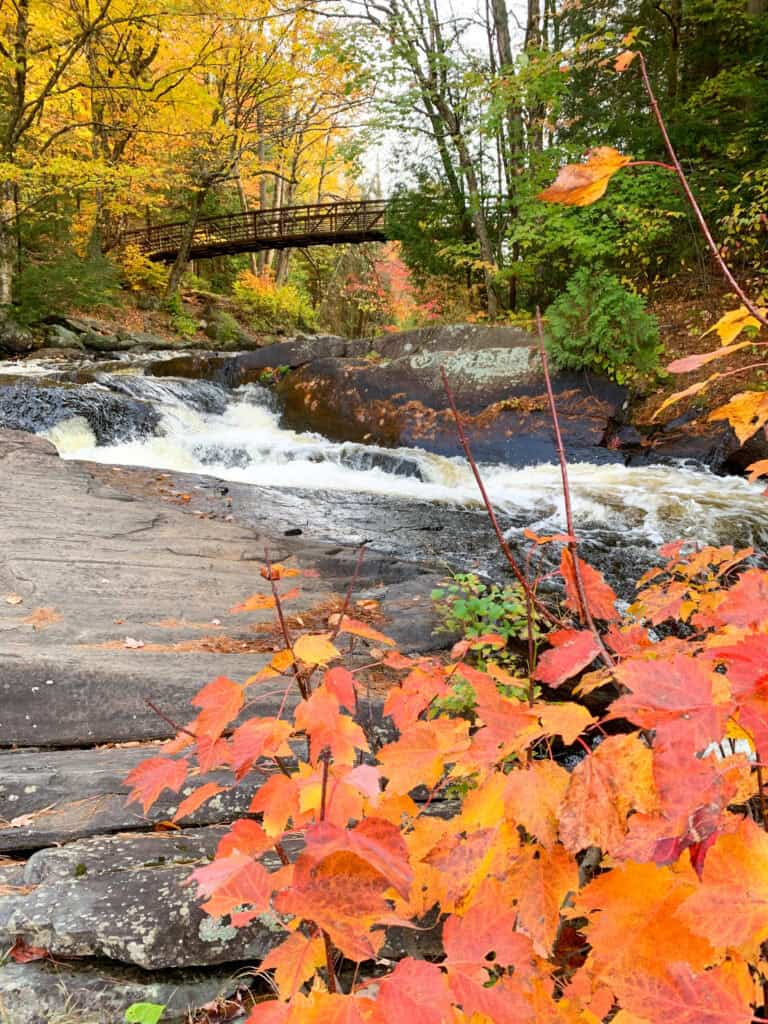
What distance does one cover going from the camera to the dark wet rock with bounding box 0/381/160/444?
30.4ft

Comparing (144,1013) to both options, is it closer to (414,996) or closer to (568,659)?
(414,996)

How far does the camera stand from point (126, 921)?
1.48 meters

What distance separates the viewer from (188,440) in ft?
32.7

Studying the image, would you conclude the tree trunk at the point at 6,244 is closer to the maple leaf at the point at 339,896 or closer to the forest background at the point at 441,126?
the forest background at the point at 441,126

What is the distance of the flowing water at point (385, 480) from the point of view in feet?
21.0

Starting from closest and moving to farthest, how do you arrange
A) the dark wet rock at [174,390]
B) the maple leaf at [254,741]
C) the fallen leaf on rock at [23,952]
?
1. the maple leaf at [254,741]
2. the fallen leaf on rock at [23,952]
3. the dark wet rock at [174,390]

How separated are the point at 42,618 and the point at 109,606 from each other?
1.27ft

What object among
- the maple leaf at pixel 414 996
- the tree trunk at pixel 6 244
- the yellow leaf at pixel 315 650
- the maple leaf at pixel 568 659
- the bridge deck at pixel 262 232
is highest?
the bridge deck at pixel 262 232

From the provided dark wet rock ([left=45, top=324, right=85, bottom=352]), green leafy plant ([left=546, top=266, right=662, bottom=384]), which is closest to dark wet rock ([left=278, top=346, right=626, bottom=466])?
green leafy plant ([left=546, top=266, right=662, bottom=384])

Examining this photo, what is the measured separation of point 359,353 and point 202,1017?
11.0 meters

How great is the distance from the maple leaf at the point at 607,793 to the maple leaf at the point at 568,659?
0.09m

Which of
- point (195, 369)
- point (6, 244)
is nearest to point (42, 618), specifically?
point (195, 369)

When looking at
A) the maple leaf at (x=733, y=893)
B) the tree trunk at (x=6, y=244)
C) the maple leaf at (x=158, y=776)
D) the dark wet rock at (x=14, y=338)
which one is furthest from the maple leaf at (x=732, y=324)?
the tree trunk at (x=6, y=244)

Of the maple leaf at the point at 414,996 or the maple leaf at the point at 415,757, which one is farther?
the maple leaf at the point at 415,757
